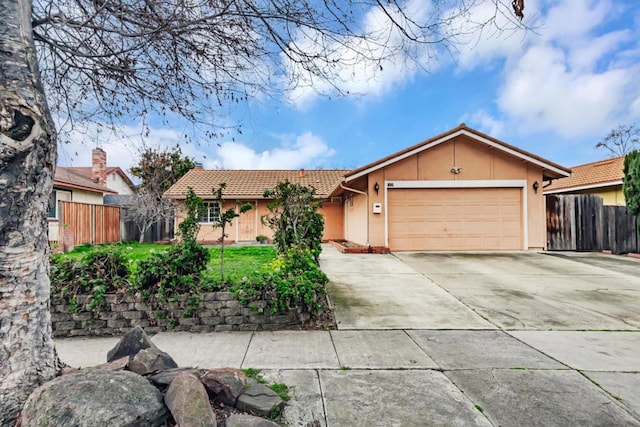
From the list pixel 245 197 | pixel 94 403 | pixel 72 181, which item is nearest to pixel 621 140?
pixel 245 197

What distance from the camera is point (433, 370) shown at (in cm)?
330

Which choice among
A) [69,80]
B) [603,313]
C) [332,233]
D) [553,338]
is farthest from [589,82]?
[332,233]

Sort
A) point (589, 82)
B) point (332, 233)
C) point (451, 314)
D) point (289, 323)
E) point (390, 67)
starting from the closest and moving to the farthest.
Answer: point (390, 67), point (289, 323), point (451, 314), point (589, 82), point (332, 233)

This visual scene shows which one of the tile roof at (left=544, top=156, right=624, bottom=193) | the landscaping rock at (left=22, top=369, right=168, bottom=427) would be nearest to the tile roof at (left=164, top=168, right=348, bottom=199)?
the tile roof at (left=544, top=156, right=624, bottom=193)

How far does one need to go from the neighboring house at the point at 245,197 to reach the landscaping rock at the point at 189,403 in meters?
13.9

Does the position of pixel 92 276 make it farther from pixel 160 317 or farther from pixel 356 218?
pixel 356 218

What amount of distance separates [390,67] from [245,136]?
5.66 ft

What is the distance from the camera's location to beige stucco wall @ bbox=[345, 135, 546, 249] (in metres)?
12.0

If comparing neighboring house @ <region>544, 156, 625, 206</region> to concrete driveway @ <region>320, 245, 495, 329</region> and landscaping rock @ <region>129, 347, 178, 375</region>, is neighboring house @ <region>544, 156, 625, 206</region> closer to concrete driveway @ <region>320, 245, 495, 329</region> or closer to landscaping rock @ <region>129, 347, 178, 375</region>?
concrete driveway @ <region>320, 245, 495, 329</region>

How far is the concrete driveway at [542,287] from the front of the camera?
496 centimetres

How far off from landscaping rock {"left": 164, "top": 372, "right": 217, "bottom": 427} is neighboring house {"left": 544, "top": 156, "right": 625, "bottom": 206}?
16.6 meters

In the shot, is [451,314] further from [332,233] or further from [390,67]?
[332,233]

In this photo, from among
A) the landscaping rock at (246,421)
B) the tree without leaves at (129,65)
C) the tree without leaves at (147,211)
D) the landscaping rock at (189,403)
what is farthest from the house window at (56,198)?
the landscaping rock at (246,421)

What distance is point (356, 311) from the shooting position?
5.29m
